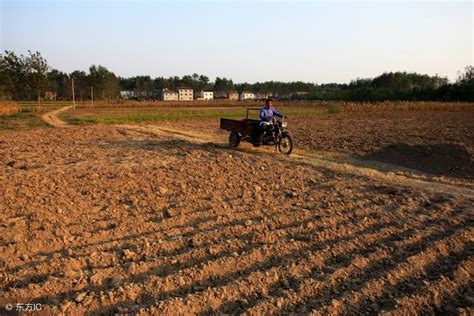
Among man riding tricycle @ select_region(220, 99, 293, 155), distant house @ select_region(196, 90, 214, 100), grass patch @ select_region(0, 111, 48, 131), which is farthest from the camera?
distant house @ select_region(196, 90, 214, 100)

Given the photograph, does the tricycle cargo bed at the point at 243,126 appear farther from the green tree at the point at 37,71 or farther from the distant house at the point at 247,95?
the distant house at the point at 247,95

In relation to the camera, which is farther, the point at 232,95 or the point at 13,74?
the point at 232,95

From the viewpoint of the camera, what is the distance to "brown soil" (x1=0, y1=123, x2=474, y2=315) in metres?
4.11

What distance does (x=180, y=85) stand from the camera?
13675 centimetres

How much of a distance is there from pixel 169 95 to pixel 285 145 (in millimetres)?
110704

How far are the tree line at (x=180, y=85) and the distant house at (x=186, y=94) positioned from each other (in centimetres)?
767

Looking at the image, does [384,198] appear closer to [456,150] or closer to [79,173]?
[79,173]

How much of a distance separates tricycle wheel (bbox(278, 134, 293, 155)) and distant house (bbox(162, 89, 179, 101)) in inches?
4238

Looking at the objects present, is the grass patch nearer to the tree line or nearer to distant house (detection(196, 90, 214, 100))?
the tree line

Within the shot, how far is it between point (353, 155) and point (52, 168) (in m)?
10.3

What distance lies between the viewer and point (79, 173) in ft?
30.8

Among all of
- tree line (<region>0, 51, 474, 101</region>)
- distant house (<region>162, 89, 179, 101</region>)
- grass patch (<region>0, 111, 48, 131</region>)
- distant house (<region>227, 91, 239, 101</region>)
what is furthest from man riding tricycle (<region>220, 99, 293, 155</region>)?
distant house (<region>227, 91, 239, 101</region>)

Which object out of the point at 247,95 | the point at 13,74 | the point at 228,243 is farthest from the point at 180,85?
the point at 228,243

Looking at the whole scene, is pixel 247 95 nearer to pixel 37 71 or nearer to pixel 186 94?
pixel 186 94
